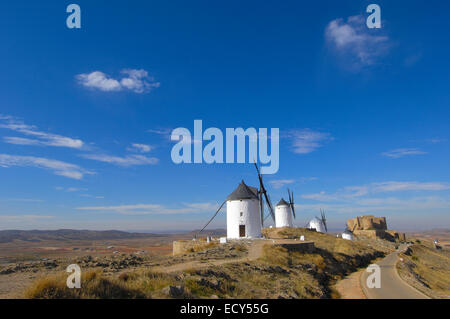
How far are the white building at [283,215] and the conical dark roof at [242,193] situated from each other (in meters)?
20.5

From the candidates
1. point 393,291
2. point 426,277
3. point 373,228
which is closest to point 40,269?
point 393,291

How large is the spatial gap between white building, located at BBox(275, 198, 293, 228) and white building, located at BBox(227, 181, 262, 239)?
21.0 m

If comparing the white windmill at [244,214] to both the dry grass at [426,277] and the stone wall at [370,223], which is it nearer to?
the dry grass at [426,277]

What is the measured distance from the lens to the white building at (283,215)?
49.8 metres

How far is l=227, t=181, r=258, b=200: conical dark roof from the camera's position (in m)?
30.6

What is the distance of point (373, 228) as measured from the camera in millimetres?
69312

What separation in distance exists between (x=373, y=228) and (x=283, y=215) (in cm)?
3604

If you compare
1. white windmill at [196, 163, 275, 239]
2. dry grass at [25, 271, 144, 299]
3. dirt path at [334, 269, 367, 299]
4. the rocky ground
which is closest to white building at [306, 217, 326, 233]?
white windmill at [196, 163, 275, 239]

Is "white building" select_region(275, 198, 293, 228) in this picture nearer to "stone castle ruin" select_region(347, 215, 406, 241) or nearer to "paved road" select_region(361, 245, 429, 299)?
"stone castle ruin" select_region(347, 215, 406, 241)

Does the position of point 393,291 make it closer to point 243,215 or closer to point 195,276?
point 195,276

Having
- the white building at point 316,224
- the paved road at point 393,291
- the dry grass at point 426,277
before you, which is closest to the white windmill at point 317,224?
the white building at point 316,224
